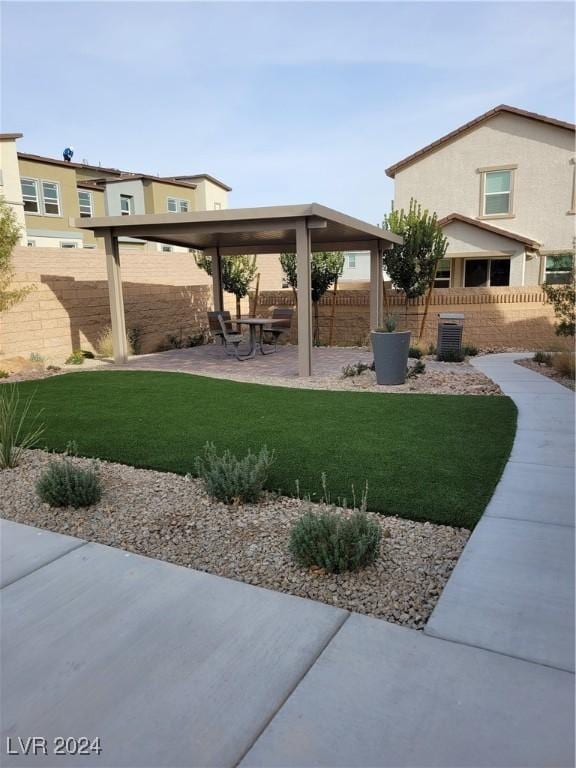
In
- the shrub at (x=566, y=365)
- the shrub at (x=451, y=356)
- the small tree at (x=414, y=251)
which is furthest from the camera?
the small tree at (x=414, y=251)

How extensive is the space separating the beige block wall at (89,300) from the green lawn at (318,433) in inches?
133

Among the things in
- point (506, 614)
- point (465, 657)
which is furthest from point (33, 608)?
point (506, 614)

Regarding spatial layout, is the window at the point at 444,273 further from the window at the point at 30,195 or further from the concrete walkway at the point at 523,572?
the window at the point at 30,195

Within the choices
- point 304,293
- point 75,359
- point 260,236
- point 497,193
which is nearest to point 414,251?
point 260,236

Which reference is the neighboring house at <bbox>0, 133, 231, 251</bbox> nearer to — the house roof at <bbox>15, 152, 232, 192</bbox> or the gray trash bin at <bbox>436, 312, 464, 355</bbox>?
the house roof at <bbox>15, 152, 232, 192</bbox>

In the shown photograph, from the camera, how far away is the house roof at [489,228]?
20.1m

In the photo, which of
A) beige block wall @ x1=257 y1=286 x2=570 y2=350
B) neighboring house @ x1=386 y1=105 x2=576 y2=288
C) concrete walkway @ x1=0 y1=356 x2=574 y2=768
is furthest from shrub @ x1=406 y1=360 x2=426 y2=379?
neighboring house @ x1=386 y1=105 x2=576 y2=288

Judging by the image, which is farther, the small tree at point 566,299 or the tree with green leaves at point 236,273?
the tree with green leaves at point 236,273

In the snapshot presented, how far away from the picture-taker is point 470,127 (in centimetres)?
2127

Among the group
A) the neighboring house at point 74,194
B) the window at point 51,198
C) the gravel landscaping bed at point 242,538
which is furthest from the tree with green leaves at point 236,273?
the window at point 51,198

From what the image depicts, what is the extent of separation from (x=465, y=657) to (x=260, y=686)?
94cm

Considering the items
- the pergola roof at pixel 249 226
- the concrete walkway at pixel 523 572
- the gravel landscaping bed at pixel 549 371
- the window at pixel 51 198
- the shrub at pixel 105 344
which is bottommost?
the gravel landscaping bed at pixel 549 371

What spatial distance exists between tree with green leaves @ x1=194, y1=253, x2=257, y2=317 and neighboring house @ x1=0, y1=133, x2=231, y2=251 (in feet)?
24.2

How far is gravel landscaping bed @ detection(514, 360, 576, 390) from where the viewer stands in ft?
31.8
